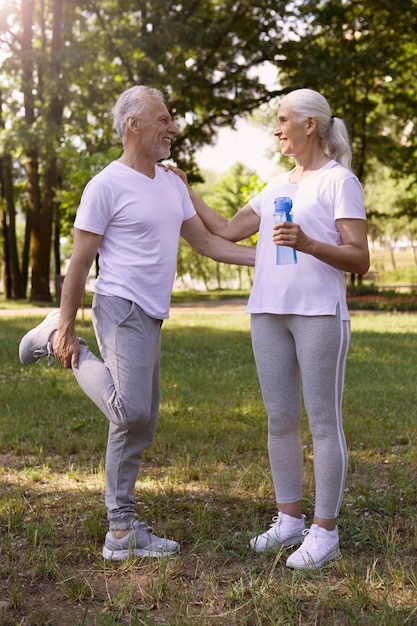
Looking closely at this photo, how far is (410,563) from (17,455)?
3.31 m

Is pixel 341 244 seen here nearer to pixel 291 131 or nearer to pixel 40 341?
pixel 291 131

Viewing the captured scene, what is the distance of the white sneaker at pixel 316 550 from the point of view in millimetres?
3781

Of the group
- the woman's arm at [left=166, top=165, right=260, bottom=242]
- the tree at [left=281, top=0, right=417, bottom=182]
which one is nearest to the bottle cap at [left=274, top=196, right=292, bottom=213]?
the woman's arm at [left=166, top=165, right=260, bottom=242]

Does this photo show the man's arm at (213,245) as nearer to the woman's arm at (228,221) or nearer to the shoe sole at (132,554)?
the woman's arm at (228,221)

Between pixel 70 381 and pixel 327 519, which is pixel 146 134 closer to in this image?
pixel 327 519

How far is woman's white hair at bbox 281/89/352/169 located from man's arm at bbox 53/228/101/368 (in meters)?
1.10

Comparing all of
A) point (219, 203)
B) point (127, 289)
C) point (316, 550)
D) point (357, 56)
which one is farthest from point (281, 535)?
point (219, 203)

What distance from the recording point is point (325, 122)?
→ 3.95 metres

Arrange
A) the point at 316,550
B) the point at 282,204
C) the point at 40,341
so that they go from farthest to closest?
the point at 40,341
the point at 316,550
the point at 282,204

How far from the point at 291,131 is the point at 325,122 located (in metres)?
0.16

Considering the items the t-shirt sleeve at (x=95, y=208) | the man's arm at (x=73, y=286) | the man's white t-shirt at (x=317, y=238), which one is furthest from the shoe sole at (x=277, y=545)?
the t-shirt sleeve at (x=95, y=208)

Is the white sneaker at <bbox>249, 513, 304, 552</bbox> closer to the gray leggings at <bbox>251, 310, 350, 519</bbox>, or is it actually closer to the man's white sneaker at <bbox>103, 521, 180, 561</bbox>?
the gray leggings at <bbox>251, 310, 350, 519</bbox>

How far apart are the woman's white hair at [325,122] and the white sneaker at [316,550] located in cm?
171

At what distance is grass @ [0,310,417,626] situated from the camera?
3.36 meters
